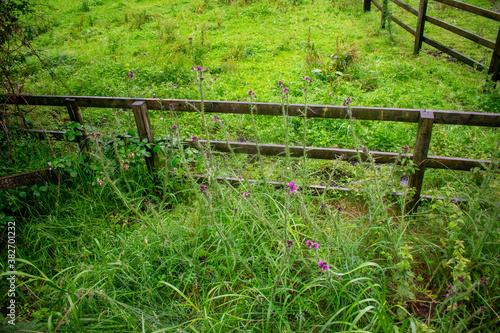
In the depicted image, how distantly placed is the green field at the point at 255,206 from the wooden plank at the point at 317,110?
12.2 inches

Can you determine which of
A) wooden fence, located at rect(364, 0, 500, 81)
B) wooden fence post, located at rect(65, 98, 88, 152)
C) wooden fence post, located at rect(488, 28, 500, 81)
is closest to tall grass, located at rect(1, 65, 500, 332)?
wooden fence post, located at rect(65, 98, 88, 152)

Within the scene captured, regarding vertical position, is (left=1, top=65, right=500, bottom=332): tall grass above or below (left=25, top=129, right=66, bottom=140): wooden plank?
below

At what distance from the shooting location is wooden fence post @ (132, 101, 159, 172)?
394 centimetres

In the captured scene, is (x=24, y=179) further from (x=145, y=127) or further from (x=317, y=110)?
(x=317, y=110)

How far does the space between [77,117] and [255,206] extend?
3.01 meters

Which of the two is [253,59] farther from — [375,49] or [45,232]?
[45,232]

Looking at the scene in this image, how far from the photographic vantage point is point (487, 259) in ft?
8.50

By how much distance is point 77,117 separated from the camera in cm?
424

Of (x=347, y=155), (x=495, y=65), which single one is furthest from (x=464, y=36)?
(x=347, y=155)

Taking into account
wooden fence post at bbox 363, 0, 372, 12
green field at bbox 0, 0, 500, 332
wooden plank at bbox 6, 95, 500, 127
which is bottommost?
green field at bbox 0, 0, 500, 332

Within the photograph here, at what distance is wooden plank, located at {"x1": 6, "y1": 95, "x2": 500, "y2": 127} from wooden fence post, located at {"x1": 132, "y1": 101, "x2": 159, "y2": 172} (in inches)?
4.0

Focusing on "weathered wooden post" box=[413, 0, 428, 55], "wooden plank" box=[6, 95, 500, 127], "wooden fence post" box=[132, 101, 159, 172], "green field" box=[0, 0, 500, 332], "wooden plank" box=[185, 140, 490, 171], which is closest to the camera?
"green field" box=[0, 0, 500, 332]

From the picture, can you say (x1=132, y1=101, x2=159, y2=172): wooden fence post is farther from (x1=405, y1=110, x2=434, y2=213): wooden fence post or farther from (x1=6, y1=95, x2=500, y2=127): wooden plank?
(x1=405, y1=110, x2=434, y2=213): wooden fence post

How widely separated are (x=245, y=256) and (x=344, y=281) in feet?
2.82
